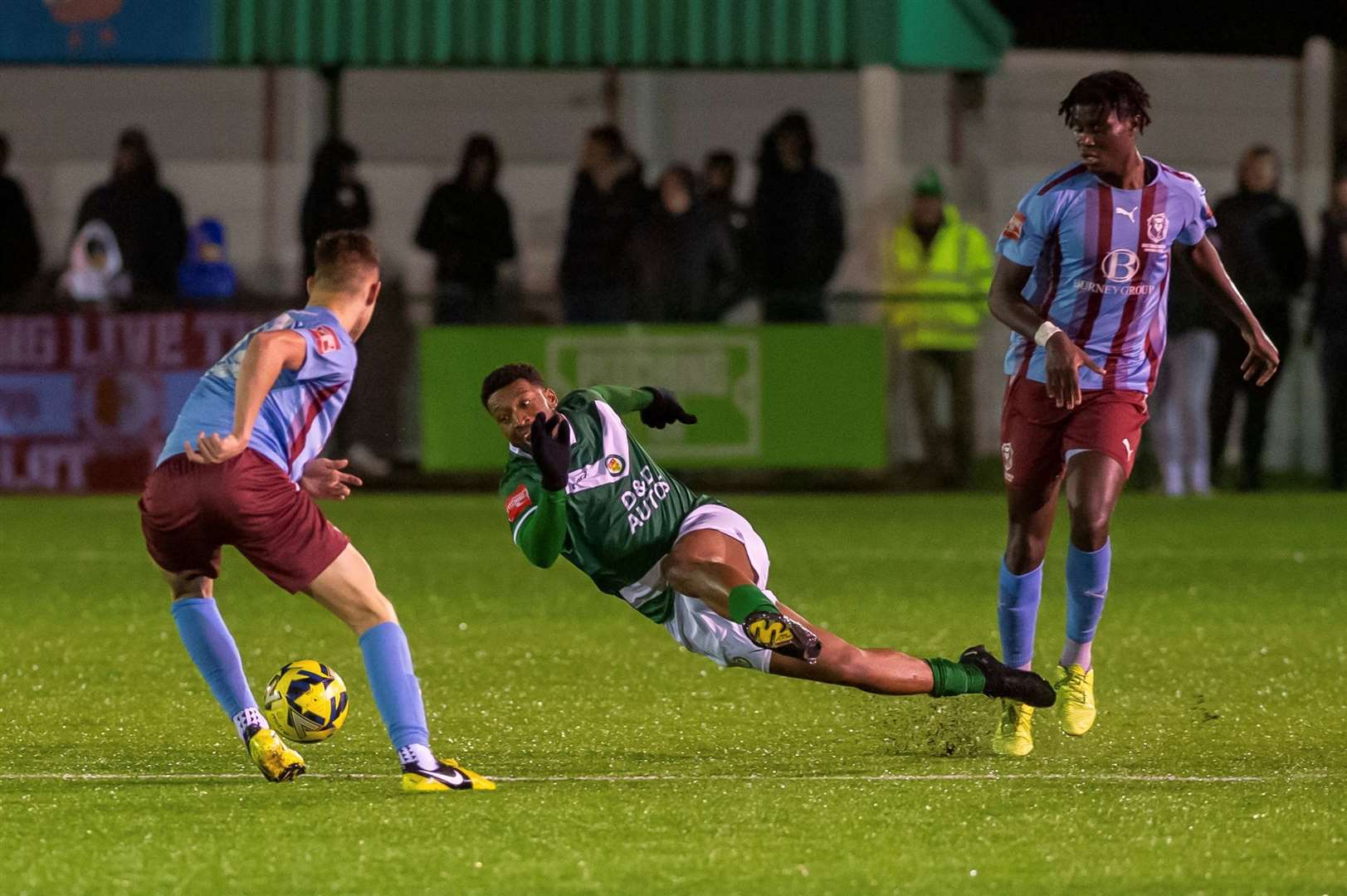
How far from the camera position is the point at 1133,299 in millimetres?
7398

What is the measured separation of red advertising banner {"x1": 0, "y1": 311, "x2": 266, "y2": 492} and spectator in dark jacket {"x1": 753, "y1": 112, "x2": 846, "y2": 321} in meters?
3.37

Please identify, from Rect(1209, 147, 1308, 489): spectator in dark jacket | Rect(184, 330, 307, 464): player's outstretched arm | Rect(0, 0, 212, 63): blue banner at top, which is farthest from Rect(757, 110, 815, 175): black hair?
Rect(184, 330, 307, 464): player's outstretched arm

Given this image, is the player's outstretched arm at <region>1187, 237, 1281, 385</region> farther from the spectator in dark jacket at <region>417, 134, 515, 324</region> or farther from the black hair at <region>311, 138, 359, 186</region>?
the black hair at <region>311, 138, 359, 186</region>

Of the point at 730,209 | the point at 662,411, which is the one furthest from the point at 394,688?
the point at 730,209

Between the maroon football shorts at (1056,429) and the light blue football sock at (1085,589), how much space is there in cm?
25

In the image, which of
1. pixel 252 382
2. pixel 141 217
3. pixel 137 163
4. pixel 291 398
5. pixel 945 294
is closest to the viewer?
pixel 252 382

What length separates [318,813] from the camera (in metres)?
6.07

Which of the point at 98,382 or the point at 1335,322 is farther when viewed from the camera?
the point at 1335,322

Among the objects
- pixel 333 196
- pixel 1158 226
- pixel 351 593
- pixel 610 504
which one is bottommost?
pixel 351 593

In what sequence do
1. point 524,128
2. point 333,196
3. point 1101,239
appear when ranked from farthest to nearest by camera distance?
point 524,128 < point 333,196 < point 1101,239

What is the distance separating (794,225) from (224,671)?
34.2 ft

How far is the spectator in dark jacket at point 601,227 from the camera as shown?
16.5m

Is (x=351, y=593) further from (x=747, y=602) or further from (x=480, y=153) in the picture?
(x=480, y=153)

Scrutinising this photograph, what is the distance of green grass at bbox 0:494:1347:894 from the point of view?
5465mm
